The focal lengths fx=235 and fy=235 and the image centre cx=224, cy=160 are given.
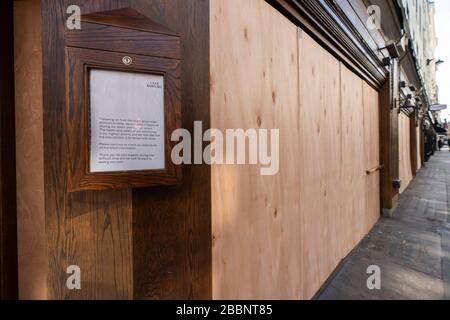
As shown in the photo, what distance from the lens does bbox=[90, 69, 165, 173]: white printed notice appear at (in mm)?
991

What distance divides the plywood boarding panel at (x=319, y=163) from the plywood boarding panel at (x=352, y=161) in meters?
0.23

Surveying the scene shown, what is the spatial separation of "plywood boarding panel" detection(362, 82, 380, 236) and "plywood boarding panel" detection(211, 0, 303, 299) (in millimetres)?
2786

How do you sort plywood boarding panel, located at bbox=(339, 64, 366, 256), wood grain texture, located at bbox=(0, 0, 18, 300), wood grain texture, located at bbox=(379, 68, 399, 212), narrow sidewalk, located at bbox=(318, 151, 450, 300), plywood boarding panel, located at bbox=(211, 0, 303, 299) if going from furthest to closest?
wood grain texture, located at bbox=(379, 68, 399, 212) < plywood boarding panel, located at bbox=(339, 64, 366, 256) < narrow sidewalk, located at bbox=(318, 151, 450, 300) < plywood boarding panel, located at bbox=(211, 0, 303, 299) < wood grain texture, located at bbox=(0, 0, 18, 300)

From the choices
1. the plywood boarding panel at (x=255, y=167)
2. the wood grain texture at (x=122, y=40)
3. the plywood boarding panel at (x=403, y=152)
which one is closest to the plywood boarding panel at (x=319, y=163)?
the plywood boarding panel at (x=255, y=167)

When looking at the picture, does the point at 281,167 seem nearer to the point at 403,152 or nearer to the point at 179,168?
the point at 179,168

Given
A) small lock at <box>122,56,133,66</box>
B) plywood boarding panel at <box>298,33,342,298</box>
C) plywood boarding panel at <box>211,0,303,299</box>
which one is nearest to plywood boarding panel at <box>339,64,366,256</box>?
plywood boarding panel at <box>298,33,342,298</box>

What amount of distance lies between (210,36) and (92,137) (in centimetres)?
82

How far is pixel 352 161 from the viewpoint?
3.38 metres

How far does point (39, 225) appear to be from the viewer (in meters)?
1.11

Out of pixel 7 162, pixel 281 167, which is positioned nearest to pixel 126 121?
pixel 7 162

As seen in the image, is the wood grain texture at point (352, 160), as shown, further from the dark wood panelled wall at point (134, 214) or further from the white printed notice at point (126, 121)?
the white printed notice at point (126, 121)

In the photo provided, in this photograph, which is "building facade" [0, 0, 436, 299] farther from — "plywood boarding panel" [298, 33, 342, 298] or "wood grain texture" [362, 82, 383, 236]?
"wood grain texture" [362, 82, 383, 236]

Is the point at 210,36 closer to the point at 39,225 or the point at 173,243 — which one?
the point at 173,243
